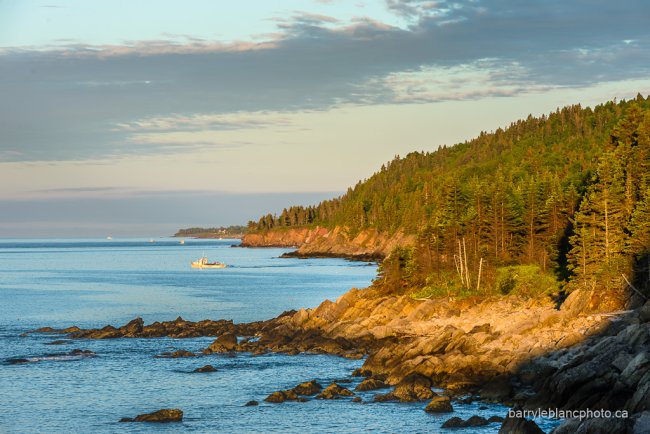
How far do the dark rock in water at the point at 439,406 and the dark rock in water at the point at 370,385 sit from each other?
19.5 feet

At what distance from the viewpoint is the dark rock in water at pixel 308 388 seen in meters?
45.8

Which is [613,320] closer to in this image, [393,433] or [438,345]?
[438,345]

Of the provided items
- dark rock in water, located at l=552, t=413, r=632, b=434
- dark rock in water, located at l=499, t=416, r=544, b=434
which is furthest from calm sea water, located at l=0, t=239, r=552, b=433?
dark rock in water, located at l=552, t=413, r=632, b=434

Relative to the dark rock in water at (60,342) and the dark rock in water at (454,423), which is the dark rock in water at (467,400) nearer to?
the dark rock in water at (454,423)

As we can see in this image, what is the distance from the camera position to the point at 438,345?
5078cm

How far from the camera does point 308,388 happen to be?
45.9 metres

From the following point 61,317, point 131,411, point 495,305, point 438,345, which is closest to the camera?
point 131,411

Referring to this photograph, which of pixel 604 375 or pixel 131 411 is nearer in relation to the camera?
pixel 604 375

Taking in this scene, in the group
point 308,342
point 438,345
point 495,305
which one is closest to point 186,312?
point 308,342

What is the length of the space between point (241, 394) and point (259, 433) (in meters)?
8.71

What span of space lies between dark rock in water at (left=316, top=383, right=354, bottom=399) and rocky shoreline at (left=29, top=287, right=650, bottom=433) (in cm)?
197

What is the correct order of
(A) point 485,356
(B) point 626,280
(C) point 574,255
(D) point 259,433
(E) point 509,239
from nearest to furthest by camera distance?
(D) point 259,433, (A) point 485,356, (B) point 626,280, (C) point 574,255, (E) point 509,239

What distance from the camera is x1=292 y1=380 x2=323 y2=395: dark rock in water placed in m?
45.8

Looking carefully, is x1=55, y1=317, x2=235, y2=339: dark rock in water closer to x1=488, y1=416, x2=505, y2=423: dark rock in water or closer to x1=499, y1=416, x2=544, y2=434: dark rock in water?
x1=488, y1=416, x2=505, y2=423: dark rock in water
